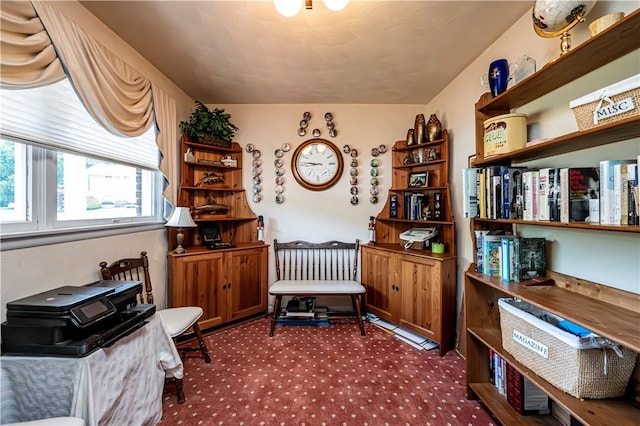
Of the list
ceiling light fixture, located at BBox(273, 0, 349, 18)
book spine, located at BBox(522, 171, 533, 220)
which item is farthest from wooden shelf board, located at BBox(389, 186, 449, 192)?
ceiling light fixture, located at BBox(273, 0, 349, 18)

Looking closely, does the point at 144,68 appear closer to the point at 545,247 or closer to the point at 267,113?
the point at 267,113

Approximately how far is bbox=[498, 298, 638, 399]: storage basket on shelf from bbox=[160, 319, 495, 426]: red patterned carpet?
62cm

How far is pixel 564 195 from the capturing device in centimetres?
115

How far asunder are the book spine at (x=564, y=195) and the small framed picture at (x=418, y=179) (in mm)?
1512

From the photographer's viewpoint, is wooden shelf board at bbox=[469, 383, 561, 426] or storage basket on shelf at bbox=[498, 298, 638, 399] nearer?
→ storage basket on shelf at bbox=[498, 298, 638, 399]

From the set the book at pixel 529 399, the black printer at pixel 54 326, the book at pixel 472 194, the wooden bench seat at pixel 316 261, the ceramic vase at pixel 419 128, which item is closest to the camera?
the black printer at pixel 54 326

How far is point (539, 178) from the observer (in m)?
1.28

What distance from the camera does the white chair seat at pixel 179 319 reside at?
68.7 inches

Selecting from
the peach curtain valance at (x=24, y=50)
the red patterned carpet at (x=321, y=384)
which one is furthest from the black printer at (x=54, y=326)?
the peach curtain valance at (x=24, y=50)

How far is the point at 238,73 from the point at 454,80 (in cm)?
205

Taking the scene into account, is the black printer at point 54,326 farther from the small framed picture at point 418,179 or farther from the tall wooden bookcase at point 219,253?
the small framed picture at point 418,179

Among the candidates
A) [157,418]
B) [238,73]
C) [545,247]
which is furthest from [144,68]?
[545,247]

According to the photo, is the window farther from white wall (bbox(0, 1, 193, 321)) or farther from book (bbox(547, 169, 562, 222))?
book (bbox(547, 169, 562, 222))

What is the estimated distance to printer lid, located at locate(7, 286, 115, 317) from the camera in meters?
1.07
